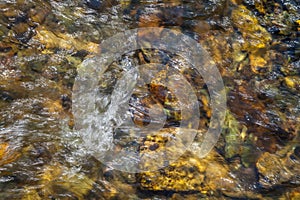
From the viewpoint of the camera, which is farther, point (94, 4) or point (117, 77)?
point (94, 4)

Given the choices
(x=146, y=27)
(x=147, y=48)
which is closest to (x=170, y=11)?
(x=146, y=27)

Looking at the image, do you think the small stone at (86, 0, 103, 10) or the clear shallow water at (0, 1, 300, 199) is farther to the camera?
the small stone at (86, 0, 103, 10)

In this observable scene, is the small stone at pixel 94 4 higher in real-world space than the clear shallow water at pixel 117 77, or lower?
higher

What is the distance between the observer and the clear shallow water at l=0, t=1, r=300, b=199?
391cm

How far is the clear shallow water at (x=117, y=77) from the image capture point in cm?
391

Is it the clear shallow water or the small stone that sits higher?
the small stone

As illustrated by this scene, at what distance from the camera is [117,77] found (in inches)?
207

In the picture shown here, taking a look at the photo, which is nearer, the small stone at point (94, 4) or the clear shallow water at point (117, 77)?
the clear shallow water at point (117, 77)

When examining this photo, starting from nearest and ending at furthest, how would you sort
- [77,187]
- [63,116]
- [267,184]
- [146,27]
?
[77,187] → [267,184] → [63,116] → [146,27]

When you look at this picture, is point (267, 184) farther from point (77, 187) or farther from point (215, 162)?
point (77, 187)

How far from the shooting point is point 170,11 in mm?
5953

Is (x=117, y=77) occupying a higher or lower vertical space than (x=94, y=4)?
lower

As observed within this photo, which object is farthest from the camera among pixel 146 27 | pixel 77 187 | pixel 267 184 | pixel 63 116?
pixel 146 27

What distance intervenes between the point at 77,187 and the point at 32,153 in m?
0.84
